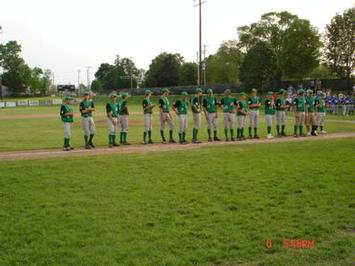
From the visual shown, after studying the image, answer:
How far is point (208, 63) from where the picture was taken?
87812 mm

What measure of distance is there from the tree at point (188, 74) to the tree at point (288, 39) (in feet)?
87.5

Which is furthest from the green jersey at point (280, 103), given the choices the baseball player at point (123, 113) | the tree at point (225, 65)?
the tree at point (225, 65)

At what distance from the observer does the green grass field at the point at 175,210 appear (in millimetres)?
5582

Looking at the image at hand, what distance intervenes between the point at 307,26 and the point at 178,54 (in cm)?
4952

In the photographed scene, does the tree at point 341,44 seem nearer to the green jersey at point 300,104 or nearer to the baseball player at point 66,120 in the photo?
the green jersey at point 300,104

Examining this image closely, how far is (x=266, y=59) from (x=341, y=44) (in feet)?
40.9

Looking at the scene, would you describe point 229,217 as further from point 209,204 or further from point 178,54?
point 178,54

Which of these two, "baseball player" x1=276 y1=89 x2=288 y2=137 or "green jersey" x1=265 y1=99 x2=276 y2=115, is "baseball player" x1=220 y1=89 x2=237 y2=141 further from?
"baseball player" x1=276 y1=89 x2=288 y2=137

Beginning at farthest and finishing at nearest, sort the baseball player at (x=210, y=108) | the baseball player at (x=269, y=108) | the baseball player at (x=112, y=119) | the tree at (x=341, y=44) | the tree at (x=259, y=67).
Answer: the tree at (x=259, y=67)
the tree at (x=341, y=44)
the baseball player at (x=269, y=108)
the baseball player at (x=210, y=108)
the baseball player at (x=112, y=119)

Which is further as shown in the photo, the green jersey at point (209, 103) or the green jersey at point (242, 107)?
the green jersey at point (242, 107)

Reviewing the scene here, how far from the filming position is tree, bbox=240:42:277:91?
5584 cm

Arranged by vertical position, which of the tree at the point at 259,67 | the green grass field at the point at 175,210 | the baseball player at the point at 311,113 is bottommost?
the green grass field at the point at 175,210

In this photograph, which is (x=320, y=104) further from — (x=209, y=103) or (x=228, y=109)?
(x=209, y=103)

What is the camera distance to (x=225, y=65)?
83875 millimetres
